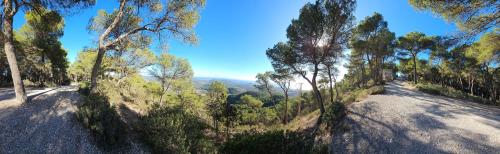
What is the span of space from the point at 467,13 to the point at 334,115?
8193 millimetres

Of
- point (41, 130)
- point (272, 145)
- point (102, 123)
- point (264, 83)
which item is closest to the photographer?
point (41, 130)

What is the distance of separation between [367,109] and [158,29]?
1398 cm

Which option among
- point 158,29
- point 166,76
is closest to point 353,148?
point 158,29

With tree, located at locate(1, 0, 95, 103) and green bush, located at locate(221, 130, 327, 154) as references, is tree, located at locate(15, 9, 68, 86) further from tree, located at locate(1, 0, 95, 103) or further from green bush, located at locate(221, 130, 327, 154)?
green bush, located at locate(221, 130, 327, 154)

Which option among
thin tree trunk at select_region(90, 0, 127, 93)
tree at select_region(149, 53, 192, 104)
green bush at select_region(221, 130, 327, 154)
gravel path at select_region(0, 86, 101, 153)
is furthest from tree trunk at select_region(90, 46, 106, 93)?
tree at select_region(149, 53, 192, 104)

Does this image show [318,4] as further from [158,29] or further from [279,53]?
[158,29]

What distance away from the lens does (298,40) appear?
19.0 meters

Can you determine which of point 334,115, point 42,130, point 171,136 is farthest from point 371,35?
point 42,130

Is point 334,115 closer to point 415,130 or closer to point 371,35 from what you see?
point 415,130

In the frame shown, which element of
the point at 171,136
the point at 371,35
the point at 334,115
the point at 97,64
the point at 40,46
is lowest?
the point at 171,136

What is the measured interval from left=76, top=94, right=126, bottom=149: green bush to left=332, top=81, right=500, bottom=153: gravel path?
9754mm

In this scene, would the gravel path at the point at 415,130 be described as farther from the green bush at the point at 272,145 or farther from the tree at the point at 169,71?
the tree at the point at 169,71

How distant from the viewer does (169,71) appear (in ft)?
107

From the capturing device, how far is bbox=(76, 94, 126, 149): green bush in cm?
920
